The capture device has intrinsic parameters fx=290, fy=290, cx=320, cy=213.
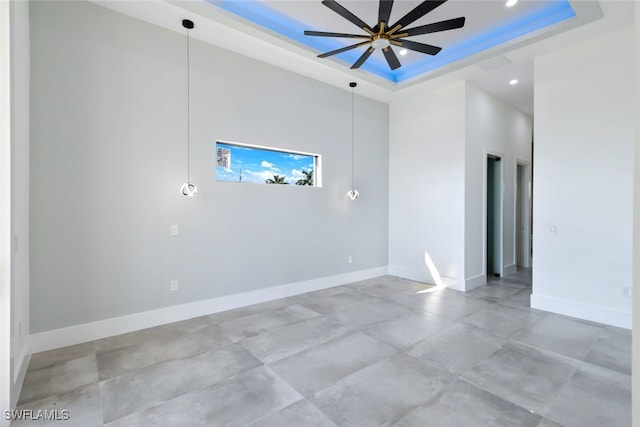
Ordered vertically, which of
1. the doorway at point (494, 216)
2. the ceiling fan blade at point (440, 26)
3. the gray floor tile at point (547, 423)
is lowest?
the gray floor tile at point (547, 423)

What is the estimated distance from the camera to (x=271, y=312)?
13.8 feet

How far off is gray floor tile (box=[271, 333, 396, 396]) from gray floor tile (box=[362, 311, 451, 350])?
0.17 metres

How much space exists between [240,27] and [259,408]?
4185 millimetres

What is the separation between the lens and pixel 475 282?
5484mm

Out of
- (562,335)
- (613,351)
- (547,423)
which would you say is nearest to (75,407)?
(547,423)

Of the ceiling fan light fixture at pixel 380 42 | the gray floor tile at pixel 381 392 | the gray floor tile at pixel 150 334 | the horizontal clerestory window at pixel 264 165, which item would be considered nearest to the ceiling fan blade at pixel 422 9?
the ceiling fan light fixture at pixel 380 42

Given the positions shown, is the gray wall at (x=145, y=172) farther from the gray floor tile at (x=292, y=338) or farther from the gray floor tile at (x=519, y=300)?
the gray floor tile at (x=519, y=300)

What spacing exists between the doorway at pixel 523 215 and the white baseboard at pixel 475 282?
2.23m

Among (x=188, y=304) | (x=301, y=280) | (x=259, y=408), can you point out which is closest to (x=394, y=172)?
(x=301, y=280)

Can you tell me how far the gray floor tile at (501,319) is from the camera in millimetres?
3611

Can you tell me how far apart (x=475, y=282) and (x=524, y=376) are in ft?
10.0

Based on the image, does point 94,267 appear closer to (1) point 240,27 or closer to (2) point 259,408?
(2) point 259,408

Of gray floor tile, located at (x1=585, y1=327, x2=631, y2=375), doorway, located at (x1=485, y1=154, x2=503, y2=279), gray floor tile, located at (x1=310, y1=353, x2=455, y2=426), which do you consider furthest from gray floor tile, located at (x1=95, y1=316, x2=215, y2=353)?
doorway, located at (x1=485, y1=154, x2=503, y2=279)

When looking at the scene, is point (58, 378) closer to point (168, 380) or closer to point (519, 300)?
point (168, 380)
